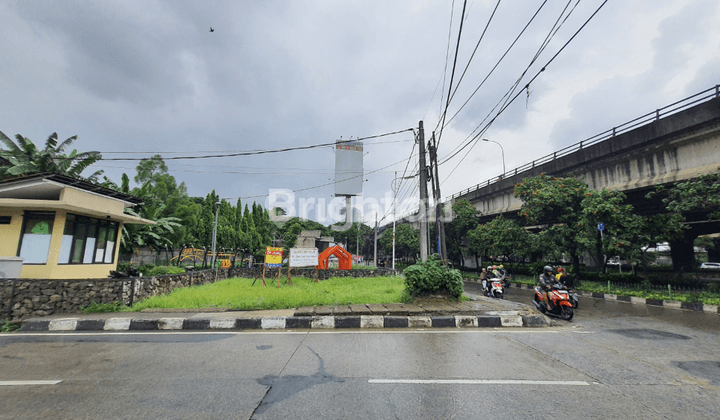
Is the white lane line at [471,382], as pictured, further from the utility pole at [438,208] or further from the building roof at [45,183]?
the building roof at [45,183]

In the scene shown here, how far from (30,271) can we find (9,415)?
31.5ft

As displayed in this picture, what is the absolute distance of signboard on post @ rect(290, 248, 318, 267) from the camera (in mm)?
15812

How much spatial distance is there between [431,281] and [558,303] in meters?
3.34

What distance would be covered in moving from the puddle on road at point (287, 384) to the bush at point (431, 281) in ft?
18.9

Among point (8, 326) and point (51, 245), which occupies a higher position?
point (51, 245)

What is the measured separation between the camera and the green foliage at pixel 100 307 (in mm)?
8711

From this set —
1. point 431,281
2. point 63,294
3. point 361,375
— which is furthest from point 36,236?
point 431,281

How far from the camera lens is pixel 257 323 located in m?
7.55

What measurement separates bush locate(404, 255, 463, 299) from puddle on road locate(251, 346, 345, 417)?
5.76m

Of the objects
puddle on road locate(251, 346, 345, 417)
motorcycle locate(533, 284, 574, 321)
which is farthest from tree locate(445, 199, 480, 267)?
puddle on road locate(251, 346, 345, 417)

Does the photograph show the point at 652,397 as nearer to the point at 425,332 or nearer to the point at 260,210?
the point at 425,332

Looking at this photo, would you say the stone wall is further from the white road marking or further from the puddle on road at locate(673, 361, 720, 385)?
the puddle on road at locate(673, 361, 720, 385)

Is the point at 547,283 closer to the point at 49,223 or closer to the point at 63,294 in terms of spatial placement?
the point at 63,294

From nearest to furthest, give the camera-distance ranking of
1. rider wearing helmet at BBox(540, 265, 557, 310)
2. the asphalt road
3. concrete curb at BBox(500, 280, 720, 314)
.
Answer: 1. the asphalt road
2. rider wearing helmet at BBox(540, 265, 557, 310)
3. concrete curb at BBox(500, 280, 720, 314)
